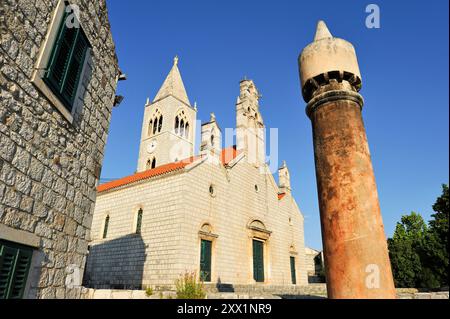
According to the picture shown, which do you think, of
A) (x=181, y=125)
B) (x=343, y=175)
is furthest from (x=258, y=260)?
(x=181, y=125)

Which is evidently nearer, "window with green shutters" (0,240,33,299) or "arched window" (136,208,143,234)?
"window with green shutters" (0,240,33,299)

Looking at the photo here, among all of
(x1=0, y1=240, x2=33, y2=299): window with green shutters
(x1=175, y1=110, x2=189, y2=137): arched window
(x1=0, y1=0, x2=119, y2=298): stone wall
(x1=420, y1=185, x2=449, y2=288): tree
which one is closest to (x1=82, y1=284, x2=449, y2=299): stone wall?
(x1=0, y1=0, x2=119, y2=298): stone wall

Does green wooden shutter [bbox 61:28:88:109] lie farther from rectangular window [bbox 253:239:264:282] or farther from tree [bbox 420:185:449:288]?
tree [bbox 420:185:449:288]

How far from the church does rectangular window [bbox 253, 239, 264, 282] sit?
0.21 feet

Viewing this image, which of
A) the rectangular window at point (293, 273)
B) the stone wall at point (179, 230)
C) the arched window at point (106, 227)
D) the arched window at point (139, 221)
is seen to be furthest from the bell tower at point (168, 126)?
the rectangular window at point (293, 273)

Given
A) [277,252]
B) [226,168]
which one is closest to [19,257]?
[226,168]

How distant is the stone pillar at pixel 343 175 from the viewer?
3.38 metres

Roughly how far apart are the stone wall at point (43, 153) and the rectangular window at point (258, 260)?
1586 centimetres

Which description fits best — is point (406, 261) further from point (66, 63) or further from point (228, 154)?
point (66, 63)

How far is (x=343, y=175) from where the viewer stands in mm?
3752

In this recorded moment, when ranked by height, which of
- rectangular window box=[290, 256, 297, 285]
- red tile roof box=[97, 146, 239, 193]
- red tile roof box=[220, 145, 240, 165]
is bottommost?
rectangular window box=[290, 256, 297, 285]

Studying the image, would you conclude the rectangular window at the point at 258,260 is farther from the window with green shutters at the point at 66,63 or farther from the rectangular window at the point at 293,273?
the window with green shutters at the point at 66,63

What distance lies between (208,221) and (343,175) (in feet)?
45.4

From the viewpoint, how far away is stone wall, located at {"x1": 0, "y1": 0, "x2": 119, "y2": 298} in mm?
3527
